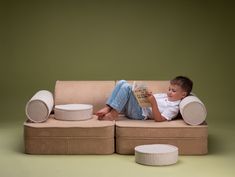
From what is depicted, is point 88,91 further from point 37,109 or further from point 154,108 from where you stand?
point 154,108

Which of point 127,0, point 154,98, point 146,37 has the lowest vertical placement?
point 154,98

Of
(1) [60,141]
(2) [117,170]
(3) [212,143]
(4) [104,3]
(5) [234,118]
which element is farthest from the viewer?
(4) [104,3]

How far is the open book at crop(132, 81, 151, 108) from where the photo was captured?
5.79 meters

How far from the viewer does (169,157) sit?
5.27 metres

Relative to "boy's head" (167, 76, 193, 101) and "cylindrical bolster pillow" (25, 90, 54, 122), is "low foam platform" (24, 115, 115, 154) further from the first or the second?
"boy's head" (167, 76, 193, 101)

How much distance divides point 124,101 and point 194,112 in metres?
0.72

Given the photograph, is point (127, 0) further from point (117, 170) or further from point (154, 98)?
point (117, 170)

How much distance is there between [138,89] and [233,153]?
1.10 metres

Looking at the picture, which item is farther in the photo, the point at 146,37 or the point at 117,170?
the point at 146,37

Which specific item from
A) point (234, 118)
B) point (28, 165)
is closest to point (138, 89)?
point (28, 165)

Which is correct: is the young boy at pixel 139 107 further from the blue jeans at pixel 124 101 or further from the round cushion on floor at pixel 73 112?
the round cushion on floor at pixel 73 112

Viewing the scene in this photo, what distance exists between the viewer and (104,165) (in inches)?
210

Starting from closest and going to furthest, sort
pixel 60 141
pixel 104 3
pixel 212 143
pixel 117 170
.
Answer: pixel 117 170
pixel 60 141
pixel 212 143
pixel 104 3

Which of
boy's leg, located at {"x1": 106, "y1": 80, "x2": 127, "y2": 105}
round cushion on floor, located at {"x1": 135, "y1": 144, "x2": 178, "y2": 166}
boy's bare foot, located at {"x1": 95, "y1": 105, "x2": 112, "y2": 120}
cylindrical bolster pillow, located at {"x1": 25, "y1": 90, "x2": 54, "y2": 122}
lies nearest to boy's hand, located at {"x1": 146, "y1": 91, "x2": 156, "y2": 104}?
boy's leg, located at {"x1": 106, "y1": 80, "x2": 127, "y2": 105}
